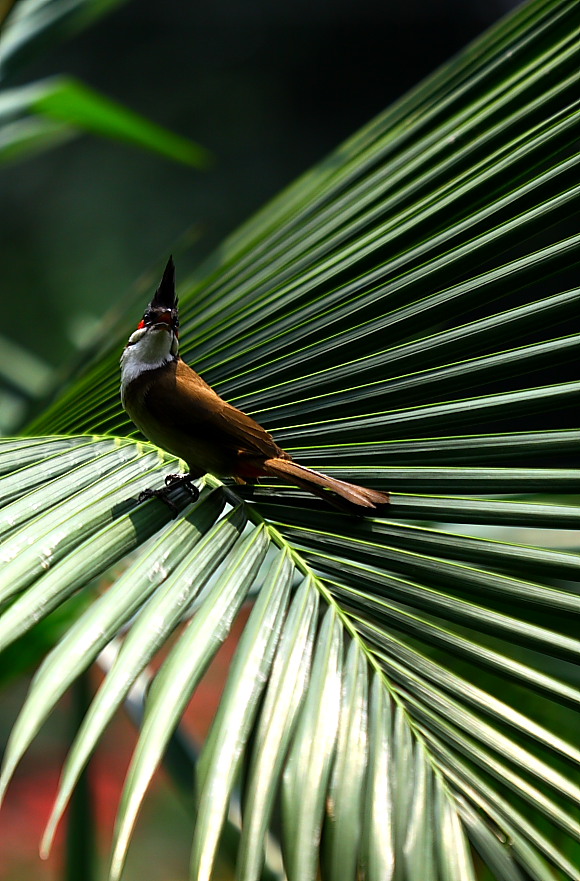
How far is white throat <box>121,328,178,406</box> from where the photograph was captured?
127 cm

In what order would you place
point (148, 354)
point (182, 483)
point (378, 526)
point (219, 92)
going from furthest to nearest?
point (219, 92)
point (148, 354)
point (182, 483)
point (378, 526)

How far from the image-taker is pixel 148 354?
50.3 inches

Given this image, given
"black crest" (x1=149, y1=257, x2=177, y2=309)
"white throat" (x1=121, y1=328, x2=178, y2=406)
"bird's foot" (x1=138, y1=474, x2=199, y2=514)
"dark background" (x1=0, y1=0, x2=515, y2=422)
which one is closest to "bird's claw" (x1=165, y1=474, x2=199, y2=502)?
"bird's foot" (x1=138, y1=474, x2=199, y2=514)

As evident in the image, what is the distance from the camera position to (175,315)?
1.32m

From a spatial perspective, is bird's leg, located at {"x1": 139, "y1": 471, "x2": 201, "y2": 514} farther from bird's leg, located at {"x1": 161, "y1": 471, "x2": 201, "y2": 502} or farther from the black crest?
the black crest

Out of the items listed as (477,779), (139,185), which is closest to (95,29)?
(139,185)

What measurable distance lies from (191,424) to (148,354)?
0.14 m

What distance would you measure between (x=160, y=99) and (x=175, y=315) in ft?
19.8

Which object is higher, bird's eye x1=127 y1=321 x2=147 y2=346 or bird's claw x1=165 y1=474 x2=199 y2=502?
bird's eye x1=127 y1=321 x2=147 y2=346

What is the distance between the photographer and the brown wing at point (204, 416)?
1.16 metres

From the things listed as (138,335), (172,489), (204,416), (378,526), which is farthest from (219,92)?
(378,526)

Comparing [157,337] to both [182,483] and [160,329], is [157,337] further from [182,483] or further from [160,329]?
[182,483]

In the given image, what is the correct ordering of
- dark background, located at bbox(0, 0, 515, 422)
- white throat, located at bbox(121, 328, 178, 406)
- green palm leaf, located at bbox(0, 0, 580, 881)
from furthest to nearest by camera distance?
1. dark background, located at bbox(0, 0, 515, 422)
2. white throat, located at bbox(121, 328, 178, 406)
3. green palm leaf, located at bbox(0, 0, 580, 881)

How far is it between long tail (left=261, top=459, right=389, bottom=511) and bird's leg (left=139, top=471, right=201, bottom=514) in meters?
0.10
